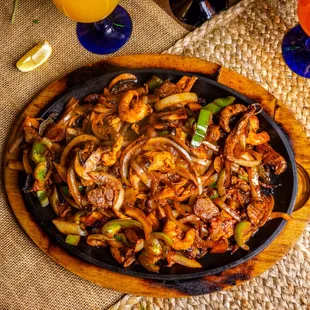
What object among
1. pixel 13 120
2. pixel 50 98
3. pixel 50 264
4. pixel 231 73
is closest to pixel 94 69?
pixel 50 98

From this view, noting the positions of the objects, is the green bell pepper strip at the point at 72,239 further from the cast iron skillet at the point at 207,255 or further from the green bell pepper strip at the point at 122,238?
the green bell pepper strip at the point at 122,238

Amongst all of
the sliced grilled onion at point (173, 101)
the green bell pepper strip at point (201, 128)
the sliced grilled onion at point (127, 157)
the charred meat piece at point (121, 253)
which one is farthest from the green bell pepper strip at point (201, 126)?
the charred meat piece at point (121, 253)

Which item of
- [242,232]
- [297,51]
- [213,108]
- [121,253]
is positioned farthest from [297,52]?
[121,253]

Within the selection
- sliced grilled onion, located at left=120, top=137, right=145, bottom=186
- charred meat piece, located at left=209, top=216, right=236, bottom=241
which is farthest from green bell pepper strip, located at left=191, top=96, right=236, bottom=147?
charred meat piece, located at left=209, top=216, right=236, bottom=241

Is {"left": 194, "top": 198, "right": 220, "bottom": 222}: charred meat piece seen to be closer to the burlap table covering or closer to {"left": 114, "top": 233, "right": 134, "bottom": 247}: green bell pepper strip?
{"left": 114, "top": 233, "right": 134, "bottom": 247}: green bell pepper strip

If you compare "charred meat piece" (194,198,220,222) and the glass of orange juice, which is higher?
the glass of orange juice

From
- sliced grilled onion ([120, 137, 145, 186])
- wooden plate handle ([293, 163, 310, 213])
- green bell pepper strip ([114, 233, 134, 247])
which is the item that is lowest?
wooden plate handle ([293, 163, 310, 213])
